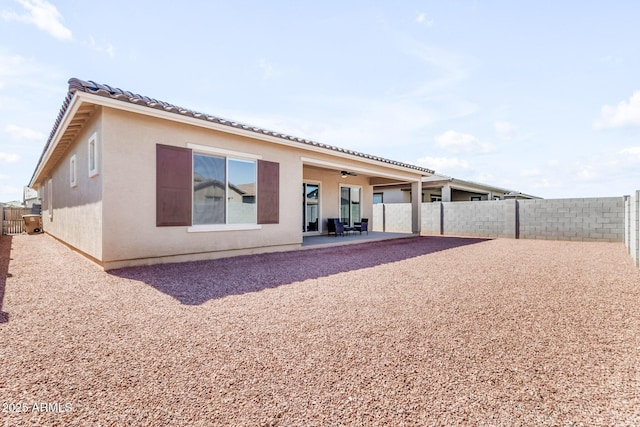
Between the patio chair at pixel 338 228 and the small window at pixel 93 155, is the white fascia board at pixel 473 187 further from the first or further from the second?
the small window at pixel 93 155

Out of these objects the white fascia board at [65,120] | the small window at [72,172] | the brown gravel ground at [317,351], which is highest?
the white fascia board at [65,120]

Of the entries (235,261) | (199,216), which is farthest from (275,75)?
(235,261)

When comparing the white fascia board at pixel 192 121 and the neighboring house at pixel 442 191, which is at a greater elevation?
the white fascia board at pixel 192 121

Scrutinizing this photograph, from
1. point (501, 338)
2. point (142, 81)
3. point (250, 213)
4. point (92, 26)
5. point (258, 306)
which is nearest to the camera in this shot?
point (501, 338)

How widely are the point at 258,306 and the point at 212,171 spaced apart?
4459 mm

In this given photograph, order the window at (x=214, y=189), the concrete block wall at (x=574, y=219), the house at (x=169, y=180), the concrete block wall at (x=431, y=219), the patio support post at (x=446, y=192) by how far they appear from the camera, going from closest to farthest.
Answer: the house at (x=169, y=180) < the window at (x=214, y=189) < the concrete block wall at (x=574, y=219) < the concrete block wall at (x=431, y=219) < the patio support post at (x=446, y=192)

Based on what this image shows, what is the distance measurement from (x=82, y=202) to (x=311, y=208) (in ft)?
25.4

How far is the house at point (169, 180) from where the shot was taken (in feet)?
19.4

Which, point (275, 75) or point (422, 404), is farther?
point (275, 75)

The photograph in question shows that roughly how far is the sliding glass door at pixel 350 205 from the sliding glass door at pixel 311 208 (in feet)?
5.05

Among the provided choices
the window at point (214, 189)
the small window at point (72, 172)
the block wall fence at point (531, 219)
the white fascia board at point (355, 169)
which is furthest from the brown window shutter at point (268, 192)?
the block wall fence at point (531, 219)

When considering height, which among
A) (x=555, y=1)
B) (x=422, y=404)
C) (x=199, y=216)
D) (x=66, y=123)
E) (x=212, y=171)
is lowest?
(x=422, y=404)

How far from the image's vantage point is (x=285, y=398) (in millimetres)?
2004

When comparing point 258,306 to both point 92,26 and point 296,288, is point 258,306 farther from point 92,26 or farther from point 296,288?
point 92,26
